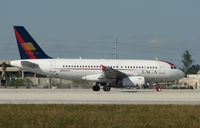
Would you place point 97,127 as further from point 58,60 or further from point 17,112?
point 58,60

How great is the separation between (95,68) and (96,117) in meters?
27.0

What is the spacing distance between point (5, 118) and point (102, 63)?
28526mm

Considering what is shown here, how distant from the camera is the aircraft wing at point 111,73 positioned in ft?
135

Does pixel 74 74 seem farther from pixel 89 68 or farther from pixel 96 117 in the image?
pixel 96 117

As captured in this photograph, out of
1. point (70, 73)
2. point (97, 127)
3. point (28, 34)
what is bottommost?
point (97, 127)

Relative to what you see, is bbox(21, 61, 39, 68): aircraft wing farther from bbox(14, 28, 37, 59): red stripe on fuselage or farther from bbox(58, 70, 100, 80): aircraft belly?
bbox(58, 70, 100, 80): aircraft belly

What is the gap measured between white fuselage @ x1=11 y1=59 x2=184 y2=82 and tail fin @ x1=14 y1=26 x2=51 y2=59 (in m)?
1.15

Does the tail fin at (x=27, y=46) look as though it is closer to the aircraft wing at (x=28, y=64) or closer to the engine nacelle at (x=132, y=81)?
the aircraft wing at (x=28, y=64)

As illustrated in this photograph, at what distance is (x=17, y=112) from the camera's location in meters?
18.4

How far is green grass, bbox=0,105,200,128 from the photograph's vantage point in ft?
47.5

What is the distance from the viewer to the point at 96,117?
54.7ft

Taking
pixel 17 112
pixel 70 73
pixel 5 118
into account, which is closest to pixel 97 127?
pixel 5 118

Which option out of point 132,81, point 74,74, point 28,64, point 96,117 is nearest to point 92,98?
point 96,117

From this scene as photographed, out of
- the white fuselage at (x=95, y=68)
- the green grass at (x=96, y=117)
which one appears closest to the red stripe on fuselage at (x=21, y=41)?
the white fuselage at (x=95, y=68)
